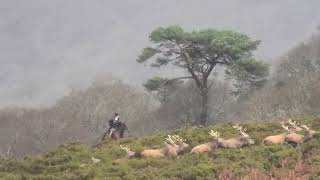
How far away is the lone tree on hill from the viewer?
46531mm

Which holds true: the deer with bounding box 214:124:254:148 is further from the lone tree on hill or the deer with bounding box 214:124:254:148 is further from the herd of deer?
the lone tree on hill

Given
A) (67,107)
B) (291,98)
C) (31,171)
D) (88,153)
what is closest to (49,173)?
(31,171)

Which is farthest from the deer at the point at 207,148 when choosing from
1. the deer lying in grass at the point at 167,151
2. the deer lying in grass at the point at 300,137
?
the deer lying in grass at the point at 300,137

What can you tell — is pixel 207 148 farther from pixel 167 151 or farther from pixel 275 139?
pixel 275 139

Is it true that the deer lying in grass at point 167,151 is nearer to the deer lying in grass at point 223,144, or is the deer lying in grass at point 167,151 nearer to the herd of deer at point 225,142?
the herd of deer at point 225,142

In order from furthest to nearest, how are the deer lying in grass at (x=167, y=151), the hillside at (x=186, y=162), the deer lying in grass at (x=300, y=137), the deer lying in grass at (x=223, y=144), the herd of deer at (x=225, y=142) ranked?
the deer lying in grass at (x=167, y=151), the deer lying in grass at (x=223, y=144), the herd of deer at (x=225, y=142), the deer lying in grass at (x=300, y=137), the hillside at (x=186, y=162)

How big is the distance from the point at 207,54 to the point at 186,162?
28541 mm

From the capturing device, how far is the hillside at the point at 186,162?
17078 millimetres

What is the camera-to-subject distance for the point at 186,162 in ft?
65.0

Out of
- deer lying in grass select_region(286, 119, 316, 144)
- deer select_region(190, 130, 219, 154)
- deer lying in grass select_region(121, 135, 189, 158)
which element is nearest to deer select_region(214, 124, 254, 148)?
deer select_region(190, 130, 219, 154)

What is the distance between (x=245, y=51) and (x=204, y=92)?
4096 mm

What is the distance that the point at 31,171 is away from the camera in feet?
76.3

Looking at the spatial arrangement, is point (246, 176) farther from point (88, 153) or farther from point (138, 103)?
point (138, 103)

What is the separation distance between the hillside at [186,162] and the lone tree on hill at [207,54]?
62.4 ft
